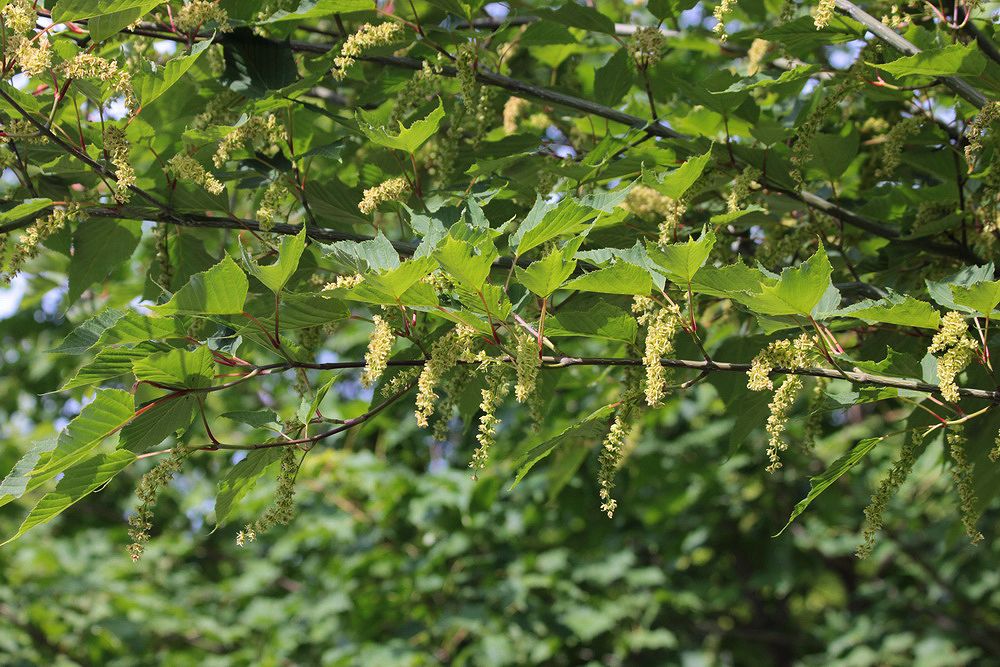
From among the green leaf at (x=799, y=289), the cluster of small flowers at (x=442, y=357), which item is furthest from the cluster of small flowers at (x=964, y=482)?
the cluster of small flowers at (x=442, y=357)

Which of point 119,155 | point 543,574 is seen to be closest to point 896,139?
point 119,155

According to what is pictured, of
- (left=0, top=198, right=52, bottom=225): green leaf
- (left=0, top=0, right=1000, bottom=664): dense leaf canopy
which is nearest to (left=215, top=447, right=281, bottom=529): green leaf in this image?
→ (left=0, top=0, right=1000, bottom=664): dense leaf canopy

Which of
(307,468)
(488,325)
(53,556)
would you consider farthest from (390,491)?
(488,325)

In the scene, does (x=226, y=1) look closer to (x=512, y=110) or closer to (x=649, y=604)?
(x=512, y=110)

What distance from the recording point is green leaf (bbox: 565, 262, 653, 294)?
1.78 metres

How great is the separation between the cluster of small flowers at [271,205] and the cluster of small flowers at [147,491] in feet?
1.84

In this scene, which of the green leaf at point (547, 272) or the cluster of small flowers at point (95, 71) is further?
the cluster of small flowers at point (95, 71)

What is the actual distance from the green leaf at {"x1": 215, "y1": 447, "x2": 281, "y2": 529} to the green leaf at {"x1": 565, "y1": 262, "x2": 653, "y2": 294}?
72 centimetres

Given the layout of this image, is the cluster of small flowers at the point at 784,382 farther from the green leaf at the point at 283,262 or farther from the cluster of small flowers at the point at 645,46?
the cluster of small flowers at the point at 645,46

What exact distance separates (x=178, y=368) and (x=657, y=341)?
0.89 metres

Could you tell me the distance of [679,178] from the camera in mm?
1978

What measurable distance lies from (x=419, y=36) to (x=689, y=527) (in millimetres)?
3790

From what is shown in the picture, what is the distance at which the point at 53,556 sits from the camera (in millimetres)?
6352

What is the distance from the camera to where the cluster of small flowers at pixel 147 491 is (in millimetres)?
1871
